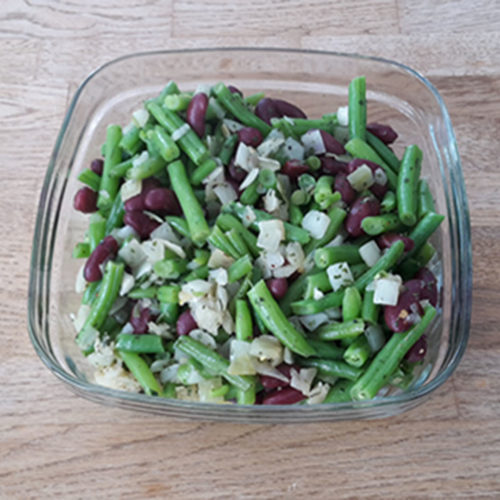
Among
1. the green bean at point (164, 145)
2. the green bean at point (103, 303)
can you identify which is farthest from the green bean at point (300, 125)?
the green bean at point (103, 303)

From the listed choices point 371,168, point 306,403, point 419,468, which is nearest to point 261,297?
point 306,403

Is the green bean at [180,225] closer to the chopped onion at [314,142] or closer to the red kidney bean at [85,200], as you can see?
the red kidney bean at [85,200]

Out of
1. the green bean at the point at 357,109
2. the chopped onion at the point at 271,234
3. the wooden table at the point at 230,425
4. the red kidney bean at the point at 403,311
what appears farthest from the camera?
the green bean at the point at 357,109

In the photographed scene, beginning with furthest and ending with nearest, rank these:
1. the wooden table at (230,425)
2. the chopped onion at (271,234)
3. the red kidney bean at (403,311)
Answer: the wooden table at (230,425) < the chopped onion at (271,234) < the red kidney bean at (403,311)

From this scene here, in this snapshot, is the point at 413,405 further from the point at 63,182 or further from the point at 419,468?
the point at 63,182

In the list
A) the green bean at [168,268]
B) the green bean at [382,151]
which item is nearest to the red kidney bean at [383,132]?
the green bean at [382,151]

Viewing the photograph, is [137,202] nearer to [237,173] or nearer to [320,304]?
[237,173]

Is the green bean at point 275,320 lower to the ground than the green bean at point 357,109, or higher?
lower

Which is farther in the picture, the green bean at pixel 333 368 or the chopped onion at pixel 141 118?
the chopped onion at pixel 141 118
